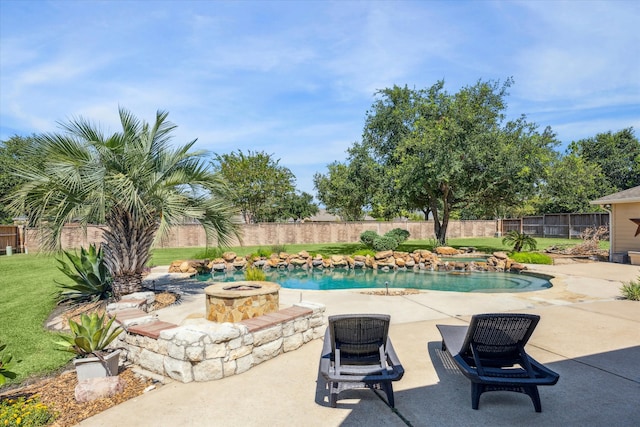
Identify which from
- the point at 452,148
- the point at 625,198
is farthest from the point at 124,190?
the point at 625,198

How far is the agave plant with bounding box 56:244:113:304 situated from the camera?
24.8 feet

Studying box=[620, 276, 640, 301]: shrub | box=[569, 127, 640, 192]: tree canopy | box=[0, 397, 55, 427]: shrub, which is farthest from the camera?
box=[569, 127, 640, 192]: tree canopy

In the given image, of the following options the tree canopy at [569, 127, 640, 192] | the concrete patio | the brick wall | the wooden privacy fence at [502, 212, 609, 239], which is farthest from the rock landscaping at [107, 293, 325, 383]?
the tree canopy at [569, 127, 640, 192]

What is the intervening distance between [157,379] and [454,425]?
3311mm

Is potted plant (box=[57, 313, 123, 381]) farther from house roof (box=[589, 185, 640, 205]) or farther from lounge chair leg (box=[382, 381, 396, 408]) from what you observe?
house roof (box=[589, 185, 640, 205])

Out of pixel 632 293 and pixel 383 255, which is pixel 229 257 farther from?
pixel 632 293

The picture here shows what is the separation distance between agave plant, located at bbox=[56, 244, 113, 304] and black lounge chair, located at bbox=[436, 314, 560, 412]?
290 inches

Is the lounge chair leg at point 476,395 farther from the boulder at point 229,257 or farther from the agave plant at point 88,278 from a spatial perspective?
the boulder at point 229,257

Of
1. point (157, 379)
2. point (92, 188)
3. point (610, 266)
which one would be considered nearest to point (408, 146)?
point (610, 266)

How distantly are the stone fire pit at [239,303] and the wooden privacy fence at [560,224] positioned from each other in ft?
86.6

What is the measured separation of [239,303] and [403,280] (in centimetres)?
815

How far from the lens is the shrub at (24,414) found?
3112 millimetres

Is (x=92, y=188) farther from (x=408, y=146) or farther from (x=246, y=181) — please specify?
(x=246, y=181)

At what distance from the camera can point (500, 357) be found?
12.1 ft
